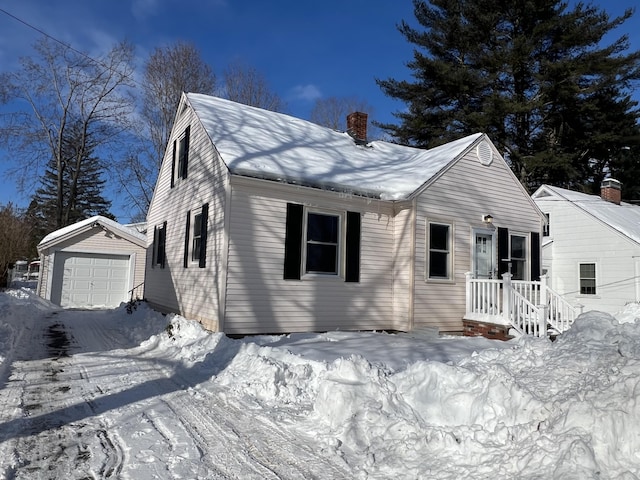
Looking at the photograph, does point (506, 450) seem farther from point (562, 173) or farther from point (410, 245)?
point (562, 173)

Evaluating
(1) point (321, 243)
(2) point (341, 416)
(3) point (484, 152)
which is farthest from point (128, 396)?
(3) point (484, 152)

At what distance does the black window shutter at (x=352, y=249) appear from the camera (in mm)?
9953

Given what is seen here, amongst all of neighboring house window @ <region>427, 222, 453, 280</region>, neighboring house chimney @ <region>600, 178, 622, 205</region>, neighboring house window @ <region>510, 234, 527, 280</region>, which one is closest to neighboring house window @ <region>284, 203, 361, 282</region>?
neighboring house window @ <region>427, 222, 453, 280</region>

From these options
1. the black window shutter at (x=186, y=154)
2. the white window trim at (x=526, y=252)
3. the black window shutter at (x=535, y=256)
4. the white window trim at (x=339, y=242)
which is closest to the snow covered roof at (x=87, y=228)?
the black window shutter at (x=186, y=154)

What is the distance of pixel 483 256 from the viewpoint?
11.6 m

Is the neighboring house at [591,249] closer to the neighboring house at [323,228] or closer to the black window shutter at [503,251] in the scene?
the neighboring house at [323,228]

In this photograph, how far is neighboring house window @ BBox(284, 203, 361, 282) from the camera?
30.6 ft

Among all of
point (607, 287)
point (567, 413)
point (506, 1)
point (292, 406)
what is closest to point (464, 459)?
point (567, 413)

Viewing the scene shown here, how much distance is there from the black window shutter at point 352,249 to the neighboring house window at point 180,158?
16.6 feet

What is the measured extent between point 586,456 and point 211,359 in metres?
5.51

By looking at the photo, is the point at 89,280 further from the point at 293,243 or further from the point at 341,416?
the point at 341,416

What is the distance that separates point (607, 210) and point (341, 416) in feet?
62.9

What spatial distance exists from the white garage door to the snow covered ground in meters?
13.0

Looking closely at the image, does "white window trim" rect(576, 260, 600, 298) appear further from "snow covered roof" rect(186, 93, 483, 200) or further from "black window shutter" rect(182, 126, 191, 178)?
"black window shutter" rect(182, 126, 191, 178)
